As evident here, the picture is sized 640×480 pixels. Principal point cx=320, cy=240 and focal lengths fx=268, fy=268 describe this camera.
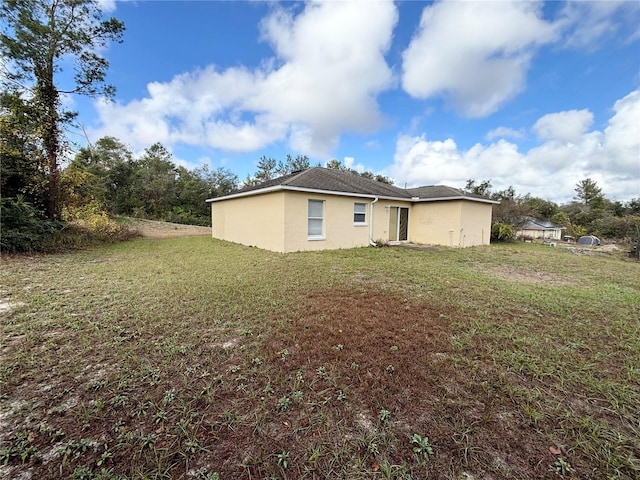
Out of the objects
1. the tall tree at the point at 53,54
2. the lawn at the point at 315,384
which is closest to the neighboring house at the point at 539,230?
the lawn at the point at 315,384

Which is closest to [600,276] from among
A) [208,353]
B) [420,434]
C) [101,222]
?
[420,434]

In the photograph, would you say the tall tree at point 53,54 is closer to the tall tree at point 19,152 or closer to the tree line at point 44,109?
the tree line at point 44,109

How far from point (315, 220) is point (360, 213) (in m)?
2.23

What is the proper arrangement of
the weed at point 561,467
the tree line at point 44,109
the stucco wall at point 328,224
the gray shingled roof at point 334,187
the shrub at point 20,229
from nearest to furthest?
the weed at point 561,467 → the shrub at point 20,229 → the tree line at point 44,109 → the stucco wall at point 328,224 → the gray shingled roof at point 334,187

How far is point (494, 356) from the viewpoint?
8.83ft

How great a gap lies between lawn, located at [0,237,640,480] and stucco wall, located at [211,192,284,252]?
4.85m

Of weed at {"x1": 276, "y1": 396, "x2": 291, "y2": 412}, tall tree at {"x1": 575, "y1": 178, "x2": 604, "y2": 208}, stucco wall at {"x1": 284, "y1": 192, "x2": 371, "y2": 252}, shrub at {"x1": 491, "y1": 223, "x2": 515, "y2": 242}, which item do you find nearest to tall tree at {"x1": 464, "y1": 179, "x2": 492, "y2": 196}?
shrub at {"x1": 491, "y1": 223, "x2": 515, "y2": 242}

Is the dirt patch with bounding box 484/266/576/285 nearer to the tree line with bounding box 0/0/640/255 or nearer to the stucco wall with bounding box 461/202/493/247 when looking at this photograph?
the stucco wall with bounding box 461/202/493/247

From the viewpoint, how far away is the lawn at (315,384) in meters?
1.58

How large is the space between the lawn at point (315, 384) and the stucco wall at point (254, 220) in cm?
485

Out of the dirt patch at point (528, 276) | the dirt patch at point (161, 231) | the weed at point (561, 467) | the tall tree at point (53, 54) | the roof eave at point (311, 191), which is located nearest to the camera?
the weed at point (561, 467)

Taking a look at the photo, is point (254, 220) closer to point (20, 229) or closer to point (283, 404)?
point (20, 229)

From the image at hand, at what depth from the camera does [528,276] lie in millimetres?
6422

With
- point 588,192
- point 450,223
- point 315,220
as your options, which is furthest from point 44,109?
point 588,192
